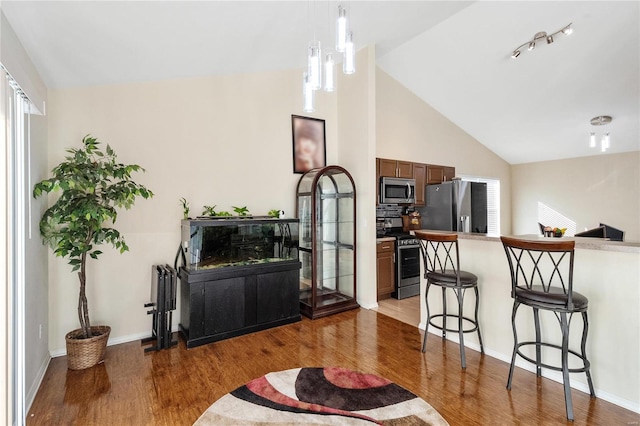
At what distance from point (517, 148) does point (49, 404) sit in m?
7.89

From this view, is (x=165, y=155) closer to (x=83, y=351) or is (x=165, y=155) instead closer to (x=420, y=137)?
(x=83, y=351)

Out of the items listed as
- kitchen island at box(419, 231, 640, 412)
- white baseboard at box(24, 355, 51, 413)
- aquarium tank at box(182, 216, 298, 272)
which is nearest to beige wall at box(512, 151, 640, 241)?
kitchen island at box(419, 231, 640, 412)

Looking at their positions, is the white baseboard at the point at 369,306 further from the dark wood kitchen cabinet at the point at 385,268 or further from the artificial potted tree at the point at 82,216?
the artificial potted tree at the point at 82,216

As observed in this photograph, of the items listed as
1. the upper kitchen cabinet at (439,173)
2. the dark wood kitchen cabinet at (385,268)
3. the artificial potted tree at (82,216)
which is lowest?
the dark wood kitchen cabinet at (385,268)

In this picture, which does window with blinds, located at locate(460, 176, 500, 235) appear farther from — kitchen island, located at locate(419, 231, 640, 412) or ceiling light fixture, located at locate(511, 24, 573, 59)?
kitchen island, located at locate(419, 231, 640, 412)

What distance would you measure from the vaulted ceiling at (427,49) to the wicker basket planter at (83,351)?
7.51 feet

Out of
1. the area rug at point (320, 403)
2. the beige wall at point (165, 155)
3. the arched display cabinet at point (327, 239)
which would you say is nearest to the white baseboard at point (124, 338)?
the beige wall at point (165, 155)

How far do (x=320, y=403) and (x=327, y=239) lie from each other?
2.43m

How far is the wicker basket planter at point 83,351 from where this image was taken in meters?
2.71

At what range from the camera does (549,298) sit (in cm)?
215

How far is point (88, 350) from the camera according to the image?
274 centimetres

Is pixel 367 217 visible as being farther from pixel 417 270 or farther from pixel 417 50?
pixel 417 50

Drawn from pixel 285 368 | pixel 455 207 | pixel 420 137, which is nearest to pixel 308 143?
pixel 420 137

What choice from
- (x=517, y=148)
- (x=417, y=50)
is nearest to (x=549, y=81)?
(x=417, y=50)
